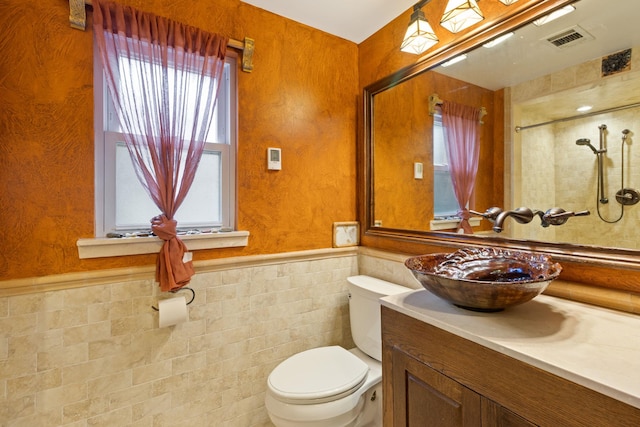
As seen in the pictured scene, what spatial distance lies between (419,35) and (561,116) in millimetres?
733

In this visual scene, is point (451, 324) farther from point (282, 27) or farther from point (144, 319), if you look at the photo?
point (282, 27)

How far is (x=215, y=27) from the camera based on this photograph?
1532 mm

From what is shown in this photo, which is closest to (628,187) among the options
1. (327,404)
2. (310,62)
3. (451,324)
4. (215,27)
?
(451,324)

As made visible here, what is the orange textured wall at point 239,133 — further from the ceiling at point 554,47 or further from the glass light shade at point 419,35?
the ceiling at point 554,47

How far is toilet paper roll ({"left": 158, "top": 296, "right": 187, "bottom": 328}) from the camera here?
131 cm

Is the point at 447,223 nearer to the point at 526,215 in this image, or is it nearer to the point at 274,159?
the point at 526,215

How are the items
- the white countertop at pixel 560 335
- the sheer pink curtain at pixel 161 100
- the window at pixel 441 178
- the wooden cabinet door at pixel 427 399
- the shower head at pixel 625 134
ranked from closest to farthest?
the white countertop at pixel 560 335 < the wooden cabinet door at pixel 427 399 < the shower head at pixel 625 134 < the sheer pink curtain at pixel 161 100 < the window at pixel 441 178

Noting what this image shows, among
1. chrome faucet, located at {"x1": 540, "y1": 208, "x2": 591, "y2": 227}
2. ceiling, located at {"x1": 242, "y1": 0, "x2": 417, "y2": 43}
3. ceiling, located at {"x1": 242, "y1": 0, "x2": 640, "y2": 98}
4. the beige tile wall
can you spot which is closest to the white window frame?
the beige tile wall

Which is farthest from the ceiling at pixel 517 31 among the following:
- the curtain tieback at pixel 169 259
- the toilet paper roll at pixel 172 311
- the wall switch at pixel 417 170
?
the toilet paper roll at pixel 172 311

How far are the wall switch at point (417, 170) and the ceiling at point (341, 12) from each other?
2.91 ft

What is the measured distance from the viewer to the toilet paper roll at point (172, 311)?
1311 mm

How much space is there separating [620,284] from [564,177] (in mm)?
399

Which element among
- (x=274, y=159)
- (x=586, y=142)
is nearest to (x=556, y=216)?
(x=586, y=142)

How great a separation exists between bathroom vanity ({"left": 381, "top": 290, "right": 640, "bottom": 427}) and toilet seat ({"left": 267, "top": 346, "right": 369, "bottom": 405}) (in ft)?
0.99
